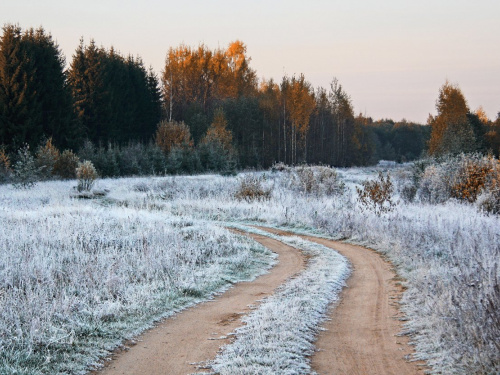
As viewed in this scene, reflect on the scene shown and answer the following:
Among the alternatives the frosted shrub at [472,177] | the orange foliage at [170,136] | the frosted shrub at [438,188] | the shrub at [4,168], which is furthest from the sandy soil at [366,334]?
the orange foliage at [170,136]

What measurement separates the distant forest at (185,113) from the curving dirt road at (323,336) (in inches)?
1091

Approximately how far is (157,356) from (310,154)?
5541 cm

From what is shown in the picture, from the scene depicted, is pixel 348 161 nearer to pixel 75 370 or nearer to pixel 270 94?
pixel 270 94

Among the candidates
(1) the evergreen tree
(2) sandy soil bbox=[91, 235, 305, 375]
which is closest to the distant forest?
(1) the evergreen tree

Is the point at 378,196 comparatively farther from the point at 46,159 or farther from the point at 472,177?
the point at 46,159

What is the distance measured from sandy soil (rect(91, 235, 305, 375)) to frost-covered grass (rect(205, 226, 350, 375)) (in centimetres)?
26

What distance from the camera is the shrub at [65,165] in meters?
31.8

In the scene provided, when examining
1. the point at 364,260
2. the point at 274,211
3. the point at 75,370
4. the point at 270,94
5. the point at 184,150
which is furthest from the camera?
the point at 270,94

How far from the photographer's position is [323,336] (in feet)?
20.9

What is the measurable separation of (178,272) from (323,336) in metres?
3.98

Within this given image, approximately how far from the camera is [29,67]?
33.8 meters

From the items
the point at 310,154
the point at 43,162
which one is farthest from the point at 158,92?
the point at 43,162

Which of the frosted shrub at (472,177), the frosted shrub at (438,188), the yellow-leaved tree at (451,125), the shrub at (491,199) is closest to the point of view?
the shrub at (491,199)

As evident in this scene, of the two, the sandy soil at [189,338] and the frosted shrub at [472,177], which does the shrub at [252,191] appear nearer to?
the frosted shrub at [472,177]
